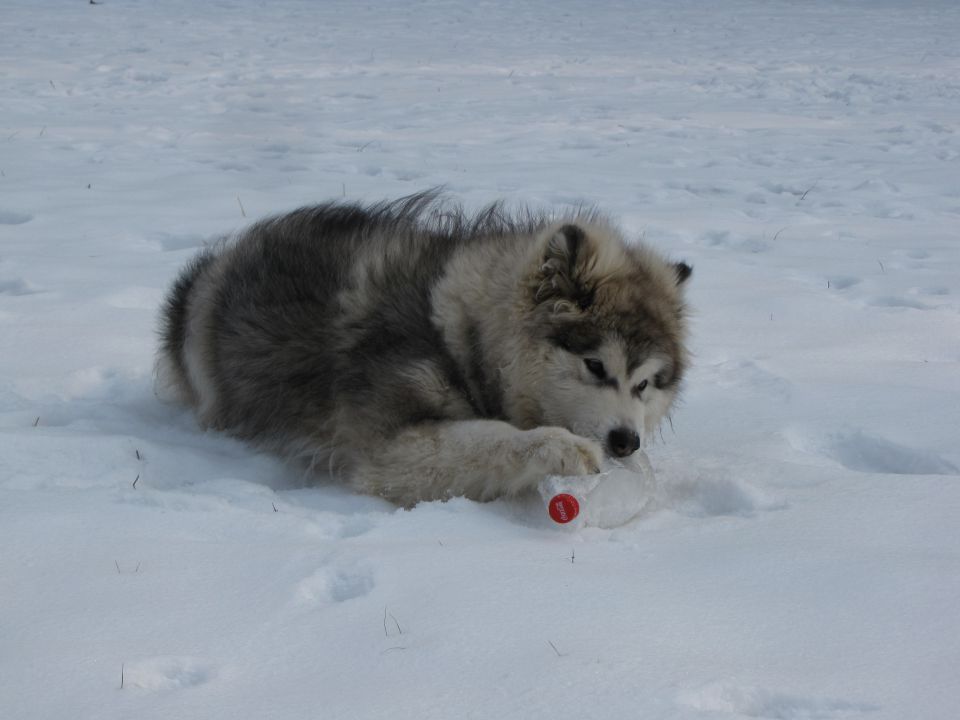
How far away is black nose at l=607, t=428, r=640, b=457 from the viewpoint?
3.42 m

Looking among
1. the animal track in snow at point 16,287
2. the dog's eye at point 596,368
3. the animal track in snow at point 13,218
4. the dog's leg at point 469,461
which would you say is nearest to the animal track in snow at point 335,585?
the dog's leg at point 469,461

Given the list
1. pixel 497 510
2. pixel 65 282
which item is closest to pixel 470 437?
pixel 497 510

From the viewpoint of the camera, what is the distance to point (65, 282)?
5348 mm

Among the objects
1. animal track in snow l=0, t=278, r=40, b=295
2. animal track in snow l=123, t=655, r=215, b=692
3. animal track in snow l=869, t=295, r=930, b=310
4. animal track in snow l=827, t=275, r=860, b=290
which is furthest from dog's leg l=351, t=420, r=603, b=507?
animal track in snow l=827, t=275, r=860, b=290

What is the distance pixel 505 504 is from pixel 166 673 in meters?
1.44

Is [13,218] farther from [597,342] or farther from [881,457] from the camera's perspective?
[881,457]

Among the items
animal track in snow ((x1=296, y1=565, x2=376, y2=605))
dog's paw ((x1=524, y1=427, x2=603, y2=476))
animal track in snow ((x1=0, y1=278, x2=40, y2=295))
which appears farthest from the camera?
animal track in snow ((x1=0, y1=278, x2=40, y2=295))

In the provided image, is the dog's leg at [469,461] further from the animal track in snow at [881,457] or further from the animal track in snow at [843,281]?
the animal track in snow at [843,281]

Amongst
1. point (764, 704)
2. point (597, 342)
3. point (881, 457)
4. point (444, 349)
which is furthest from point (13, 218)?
point (764, 704)

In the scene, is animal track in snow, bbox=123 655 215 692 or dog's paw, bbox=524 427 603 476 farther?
dog's paw, bbox=524 427 603 476

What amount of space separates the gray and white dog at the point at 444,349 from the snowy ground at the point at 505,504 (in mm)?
216

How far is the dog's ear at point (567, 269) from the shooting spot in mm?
3568

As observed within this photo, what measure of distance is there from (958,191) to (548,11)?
15.2m

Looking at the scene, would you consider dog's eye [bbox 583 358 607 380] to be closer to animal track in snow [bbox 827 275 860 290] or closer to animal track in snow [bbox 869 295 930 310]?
animal track in snow [bbox 869 295 930 310]
